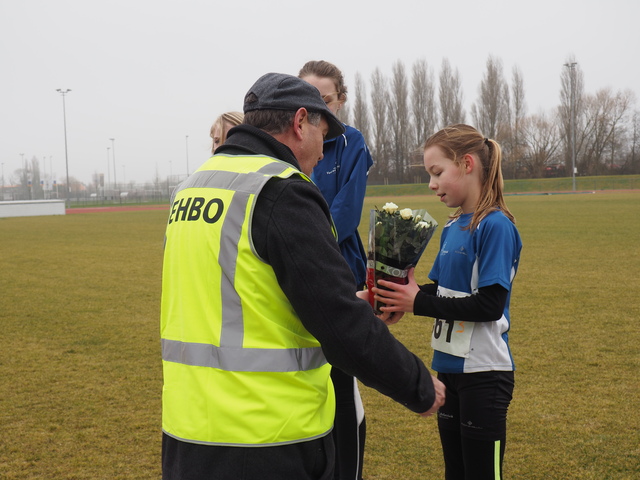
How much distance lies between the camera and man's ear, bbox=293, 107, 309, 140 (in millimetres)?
1985

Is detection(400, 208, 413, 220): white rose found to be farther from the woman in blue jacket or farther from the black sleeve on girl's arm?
the woman in blue jacket

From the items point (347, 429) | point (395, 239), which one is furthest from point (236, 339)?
point (347, 429)

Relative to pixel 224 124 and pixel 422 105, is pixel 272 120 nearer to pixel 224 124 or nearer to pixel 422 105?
pixel 224 124

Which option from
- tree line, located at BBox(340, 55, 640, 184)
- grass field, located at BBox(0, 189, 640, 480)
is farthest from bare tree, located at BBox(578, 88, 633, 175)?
grass field, located at BBox(0, 189, 640, 480)

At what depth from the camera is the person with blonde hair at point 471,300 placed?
2627mm

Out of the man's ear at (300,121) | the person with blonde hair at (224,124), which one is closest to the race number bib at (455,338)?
the man's ear at (300,121)

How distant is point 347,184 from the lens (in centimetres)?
353

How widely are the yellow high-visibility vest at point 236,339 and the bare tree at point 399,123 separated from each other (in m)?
68.6

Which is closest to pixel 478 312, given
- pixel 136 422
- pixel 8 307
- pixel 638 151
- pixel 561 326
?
pixel 136 422

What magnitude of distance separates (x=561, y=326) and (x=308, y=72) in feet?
15.8

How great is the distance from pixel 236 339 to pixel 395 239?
0.86 meters

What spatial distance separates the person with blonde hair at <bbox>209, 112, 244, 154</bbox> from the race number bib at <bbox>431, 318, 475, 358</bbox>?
1.64 metres

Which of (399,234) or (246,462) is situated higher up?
(399,234)

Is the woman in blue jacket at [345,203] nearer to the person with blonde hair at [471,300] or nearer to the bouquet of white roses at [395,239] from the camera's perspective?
the person with blonde hair at [471,300]
